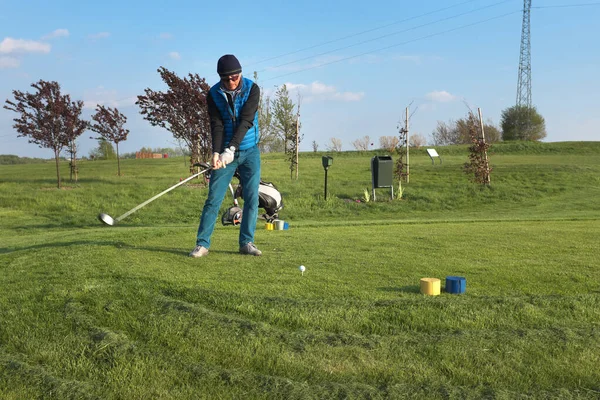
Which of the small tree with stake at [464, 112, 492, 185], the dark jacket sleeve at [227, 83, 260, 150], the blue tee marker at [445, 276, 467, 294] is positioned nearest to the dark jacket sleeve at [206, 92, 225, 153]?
the dark jacket sleeve at [227, 83, 260, 150]

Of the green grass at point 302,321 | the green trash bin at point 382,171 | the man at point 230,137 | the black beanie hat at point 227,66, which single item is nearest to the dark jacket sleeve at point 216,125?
the man at point 230,137

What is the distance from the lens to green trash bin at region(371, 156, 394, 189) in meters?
19.6

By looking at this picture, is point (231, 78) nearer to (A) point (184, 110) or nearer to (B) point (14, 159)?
(A) point (184, 110)

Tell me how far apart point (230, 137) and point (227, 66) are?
0.84m

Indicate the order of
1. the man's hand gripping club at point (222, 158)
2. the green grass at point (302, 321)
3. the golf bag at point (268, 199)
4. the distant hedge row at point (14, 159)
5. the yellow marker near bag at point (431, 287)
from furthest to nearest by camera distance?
the distant hedge row at point (14, 159)
the golf bag at point (268, 199)
the man's hand gripping club at point (222, 158)
the yellow marker near bag at point (431, 287)
the green grass at point (302, 321)

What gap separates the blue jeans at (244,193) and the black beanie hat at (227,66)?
0.93 m

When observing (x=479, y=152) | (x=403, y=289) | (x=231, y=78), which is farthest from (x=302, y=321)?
(x=479, y=152)

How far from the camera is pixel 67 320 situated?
3.38 m

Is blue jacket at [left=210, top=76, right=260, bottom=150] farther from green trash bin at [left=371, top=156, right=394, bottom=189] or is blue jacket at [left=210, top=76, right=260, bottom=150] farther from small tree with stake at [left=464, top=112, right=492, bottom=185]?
small tree with stake at [left=464, top=112, right=492, bottom=185]

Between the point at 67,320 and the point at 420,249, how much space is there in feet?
13.2

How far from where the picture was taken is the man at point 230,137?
5684 millimetres

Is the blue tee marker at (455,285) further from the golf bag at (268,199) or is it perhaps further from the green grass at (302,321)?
the golf bag at (268,199)

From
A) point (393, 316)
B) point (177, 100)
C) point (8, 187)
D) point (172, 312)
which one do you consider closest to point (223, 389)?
point (172, 312)

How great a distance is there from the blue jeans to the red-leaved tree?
17379 millimetres
